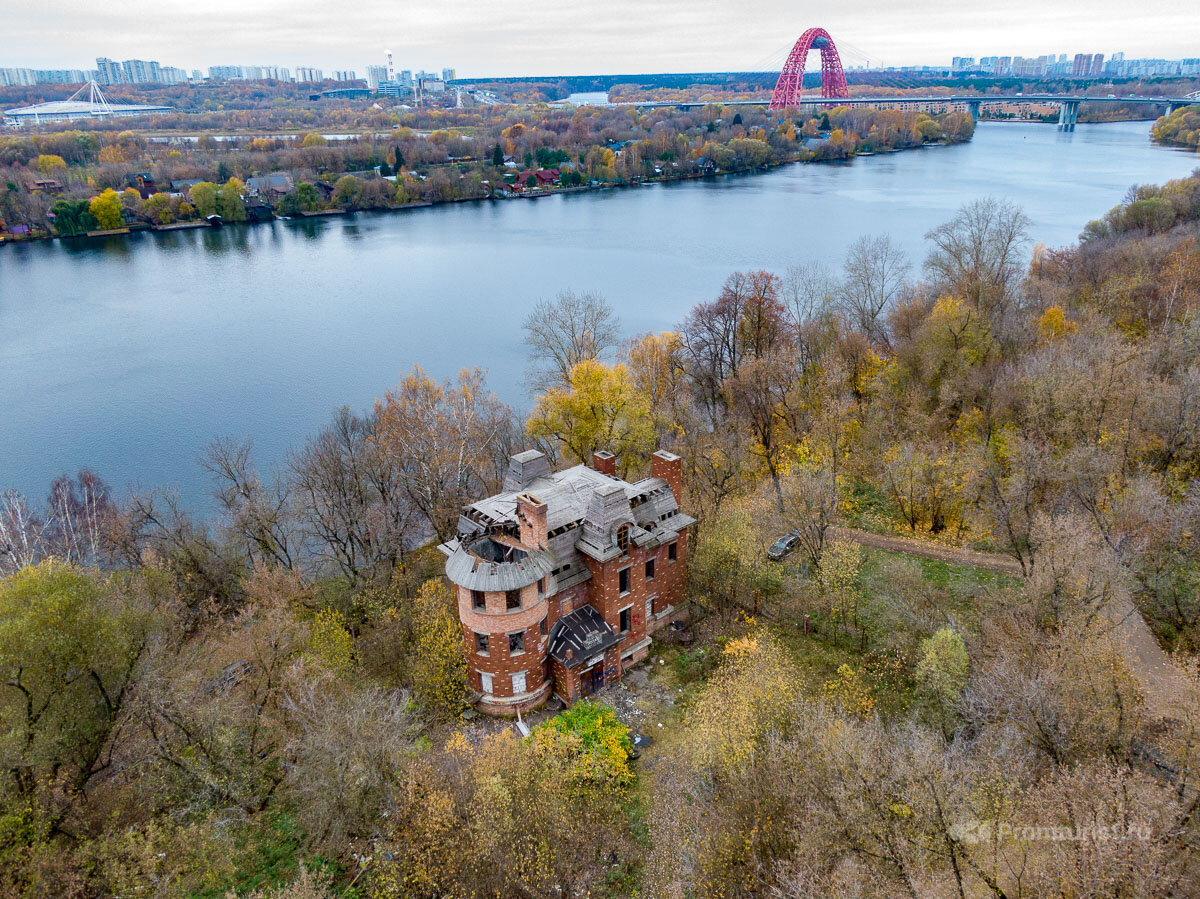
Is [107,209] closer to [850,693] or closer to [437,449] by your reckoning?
[437,449]

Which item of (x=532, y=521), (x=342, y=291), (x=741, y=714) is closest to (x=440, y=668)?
(x=532, y=521)

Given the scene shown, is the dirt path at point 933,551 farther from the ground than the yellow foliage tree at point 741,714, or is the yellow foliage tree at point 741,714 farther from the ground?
the yellow foliage tree at point 741,714

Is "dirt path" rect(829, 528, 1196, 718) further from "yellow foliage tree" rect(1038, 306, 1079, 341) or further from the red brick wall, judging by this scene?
"yellow foliage tree" rect(1038, 306, 1079, 341)

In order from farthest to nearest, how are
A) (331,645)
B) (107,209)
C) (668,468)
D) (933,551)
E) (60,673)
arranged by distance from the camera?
(107,209) < (933,551) < (668,468) < (331,645) < (60,673)

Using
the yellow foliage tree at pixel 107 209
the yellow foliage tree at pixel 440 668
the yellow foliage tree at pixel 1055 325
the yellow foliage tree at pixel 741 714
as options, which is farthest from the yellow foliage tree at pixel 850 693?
the yellow foliage tree at pixel 107 209

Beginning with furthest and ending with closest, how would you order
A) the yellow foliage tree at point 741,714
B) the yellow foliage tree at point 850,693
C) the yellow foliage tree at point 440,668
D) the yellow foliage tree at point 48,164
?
the yellow foliage tree at point 48,164, the yellow foliage tree at point 440,668, the yellow foliage tree at point 850,693, the yellow foliage tree at point 741,714

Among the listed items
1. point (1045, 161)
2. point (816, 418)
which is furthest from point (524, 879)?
point (1045, 161)

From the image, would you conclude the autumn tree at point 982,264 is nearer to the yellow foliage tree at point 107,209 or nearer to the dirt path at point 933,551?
the dirt path at point 933,551
